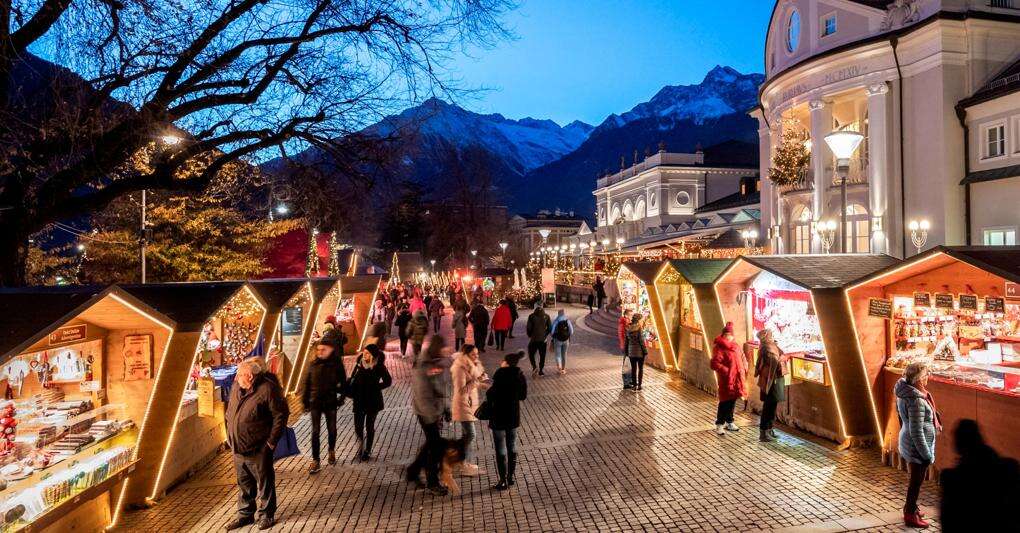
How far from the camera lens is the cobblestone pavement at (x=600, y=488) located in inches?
227

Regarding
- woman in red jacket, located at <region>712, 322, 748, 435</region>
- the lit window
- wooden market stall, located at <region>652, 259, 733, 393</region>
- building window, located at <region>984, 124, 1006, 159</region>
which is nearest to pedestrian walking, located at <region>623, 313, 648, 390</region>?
wooden market stall, located at <region>652, 259, 733, 393</region>

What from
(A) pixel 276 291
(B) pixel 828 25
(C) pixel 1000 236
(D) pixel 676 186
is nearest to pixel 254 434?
(A) pixel 276 291

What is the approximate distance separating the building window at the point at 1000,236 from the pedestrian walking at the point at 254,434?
74.4 ft

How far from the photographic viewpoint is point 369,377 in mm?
7781

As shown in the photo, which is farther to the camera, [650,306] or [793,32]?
[793,32]

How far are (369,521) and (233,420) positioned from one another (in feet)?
5.54

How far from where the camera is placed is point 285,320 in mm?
13008

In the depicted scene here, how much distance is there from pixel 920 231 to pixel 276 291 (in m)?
23.1

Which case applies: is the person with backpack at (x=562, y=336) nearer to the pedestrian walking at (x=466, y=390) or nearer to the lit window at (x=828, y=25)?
the pedestrian walking at (x=466, y=390)

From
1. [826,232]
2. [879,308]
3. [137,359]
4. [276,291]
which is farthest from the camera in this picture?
[826,232]

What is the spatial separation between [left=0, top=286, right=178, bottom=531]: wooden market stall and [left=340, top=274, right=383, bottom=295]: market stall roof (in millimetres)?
9698

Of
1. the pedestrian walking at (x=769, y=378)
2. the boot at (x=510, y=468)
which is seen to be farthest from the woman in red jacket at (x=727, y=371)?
the boot at (x=510, y=468)

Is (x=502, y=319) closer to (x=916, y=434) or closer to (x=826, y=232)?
(x=916, y=434)

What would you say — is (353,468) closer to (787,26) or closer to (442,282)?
(787,26)
